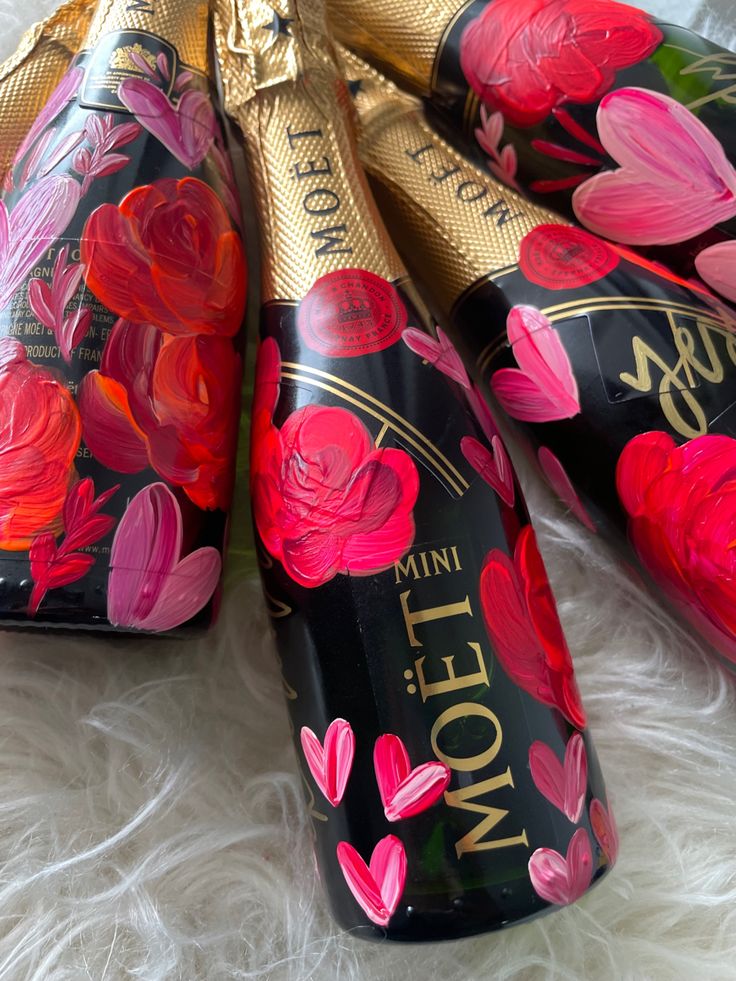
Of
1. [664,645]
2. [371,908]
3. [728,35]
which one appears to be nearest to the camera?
[371,908]

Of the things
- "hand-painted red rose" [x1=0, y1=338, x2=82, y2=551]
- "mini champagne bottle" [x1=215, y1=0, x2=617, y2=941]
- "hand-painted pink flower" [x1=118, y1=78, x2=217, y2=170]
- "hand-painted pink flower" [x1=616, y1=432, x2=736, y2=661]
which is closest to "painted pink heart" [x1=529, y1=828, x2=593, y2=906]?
"mini champagne bottle" [x1=215, y1=0, x2=617, y2=941]

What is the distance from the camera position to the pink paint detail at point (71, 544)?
0.35 meters

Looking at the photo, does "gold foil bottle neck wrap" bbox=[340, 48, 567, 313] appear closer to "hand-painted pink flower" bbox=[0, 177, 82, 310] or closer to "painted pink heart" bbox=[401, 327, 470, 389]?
"painted pink heart" bbox=[401, 327, 470, 389]

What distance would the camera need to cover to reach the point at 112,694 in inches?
17.0

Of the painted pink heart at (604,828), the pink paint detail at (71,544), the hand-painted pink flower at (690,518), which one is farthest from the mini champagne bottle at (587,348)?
the pink paint detail at (71,544)

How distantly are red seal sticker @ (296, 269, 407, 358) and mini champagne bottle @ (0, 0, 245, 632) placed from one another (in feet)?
0.17

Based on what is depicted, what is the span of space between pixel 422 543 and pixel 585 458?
12 cm

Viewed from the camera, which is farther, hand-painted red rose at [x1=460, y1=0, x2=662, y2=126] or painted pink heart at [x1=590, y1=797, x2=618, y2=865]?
hand-painted red rose at [x1=460, y1=0, x2=662, y2=126]

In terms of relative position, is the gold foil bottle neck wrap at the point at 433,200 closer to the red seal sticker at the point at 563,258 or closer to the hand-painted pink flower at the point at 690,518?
the red seal sticker at the point at 563,258

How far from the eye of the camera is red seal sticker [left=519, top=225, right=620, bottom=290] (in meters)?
0.45

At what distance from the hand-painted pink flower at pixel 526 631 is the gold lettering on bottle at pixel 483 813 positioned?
0.04m

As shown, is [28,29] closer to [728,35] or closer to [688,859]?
[728,35]

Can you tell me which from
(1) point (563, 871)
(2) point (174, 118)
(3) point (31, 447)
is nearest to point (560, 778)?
(1) point (563, 871)

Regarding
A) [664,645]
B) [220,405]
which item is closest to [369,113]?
[220,405]
